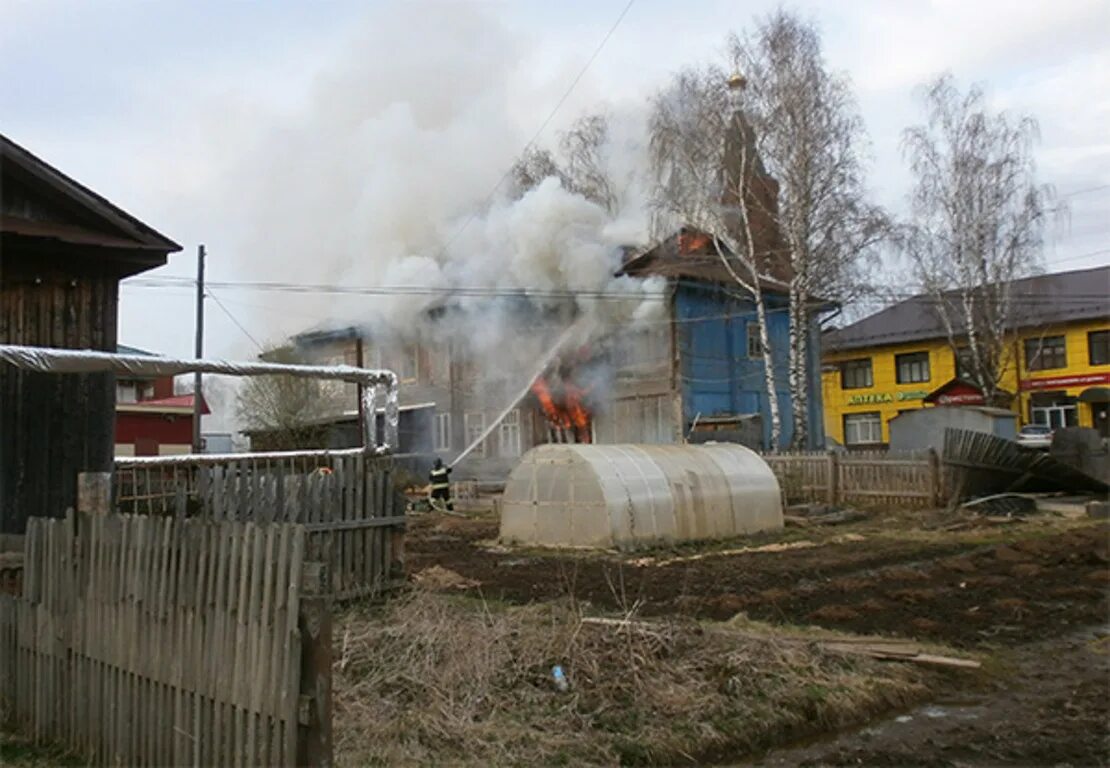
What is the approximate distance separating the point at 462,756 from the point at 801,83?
87.7 feet

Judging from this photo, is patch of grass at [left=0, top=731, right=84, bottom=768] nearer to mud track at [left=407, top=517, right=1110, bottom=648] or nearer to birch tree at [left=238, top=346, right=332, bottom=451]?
mud track at [left=407, top=517, right=1110, bottom=648]

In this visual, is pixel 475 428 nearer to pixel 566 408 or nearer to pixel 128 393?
pixel 566 408

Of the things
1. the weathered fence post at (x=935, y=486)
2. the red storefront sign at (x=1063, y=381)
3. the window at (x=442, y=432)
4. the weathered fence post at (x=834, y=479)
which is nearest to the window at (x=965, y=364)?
the red storefront sign at (x=1063, y=381)

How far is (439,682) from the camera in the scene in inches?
246

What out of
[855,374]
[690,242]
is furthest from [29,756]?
[855,374]

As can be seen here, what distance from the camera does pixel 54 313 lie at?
867 centimetres

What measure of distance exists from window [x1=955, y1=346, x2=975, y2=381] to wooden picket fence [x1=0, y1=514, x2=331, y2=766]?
38734 millimetres

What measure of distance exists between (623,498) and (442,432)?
22418 mm

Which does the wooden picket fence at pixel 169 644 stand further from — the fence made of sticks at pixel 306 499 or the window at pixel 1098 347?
the window at pixel 1098 347

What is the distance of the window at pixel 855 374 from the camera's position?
50.5 meters

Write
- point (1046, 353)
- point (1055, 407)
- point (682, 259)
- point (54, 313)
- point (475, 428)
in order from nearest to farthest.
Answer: point (54, 313)
point (682, 259)
point (475, 428)
point (1055, 407)
point (1046, 353)

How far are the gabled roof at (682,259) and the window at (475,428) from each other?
9.19 meters

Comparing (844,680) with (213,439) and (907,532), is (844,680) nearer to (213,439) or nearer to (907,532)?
(907,532)

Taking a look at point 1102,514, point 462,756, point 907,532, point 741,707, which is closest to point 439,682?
point 462,756
